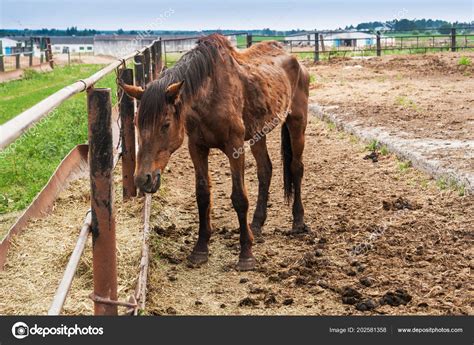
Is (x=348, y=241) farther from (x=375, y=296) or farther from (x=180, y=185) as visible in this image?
(x=180, y=185)

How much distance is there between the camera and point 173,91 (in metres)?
4.35

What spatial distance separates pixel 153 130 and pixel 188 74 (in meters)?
0.68

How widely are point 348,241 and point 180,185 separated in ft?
9.15

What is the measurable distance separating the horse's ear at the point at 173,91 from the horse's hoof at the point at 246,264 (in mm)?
1497

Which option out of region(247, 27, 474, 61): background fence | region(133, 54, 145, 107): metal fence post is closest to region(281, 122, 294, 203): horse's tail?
region(133, 54, 145, 107): metal fence post

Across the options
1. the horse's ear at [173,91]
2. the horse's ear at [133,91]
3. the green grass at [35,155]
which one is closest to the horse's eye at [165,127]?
the horse's ear at [173,91]

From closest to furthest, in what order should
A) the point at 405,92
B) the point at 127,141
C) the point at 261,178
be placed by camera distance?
the point at 261,178 < the point at 127,141 < the point at 405,92

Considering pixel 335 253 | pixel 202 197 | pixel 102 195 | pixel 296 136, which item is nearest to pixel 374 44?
pixel 296 136

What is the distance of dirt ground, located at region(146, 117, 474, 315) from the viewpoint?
450 cm

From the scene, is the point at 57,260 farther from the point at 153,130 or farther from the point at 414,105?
the point at 414,105

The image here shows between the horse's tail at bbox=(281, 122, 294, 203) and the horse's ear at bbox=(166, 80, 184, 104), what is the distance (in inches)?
89.7

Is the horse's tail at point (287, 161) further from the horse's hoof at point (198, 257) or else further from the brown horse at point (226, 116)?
the horse's hoof at point (198, 257)

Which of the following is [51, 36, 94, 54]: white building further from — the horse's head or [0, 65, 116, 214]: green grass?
the horse's head
